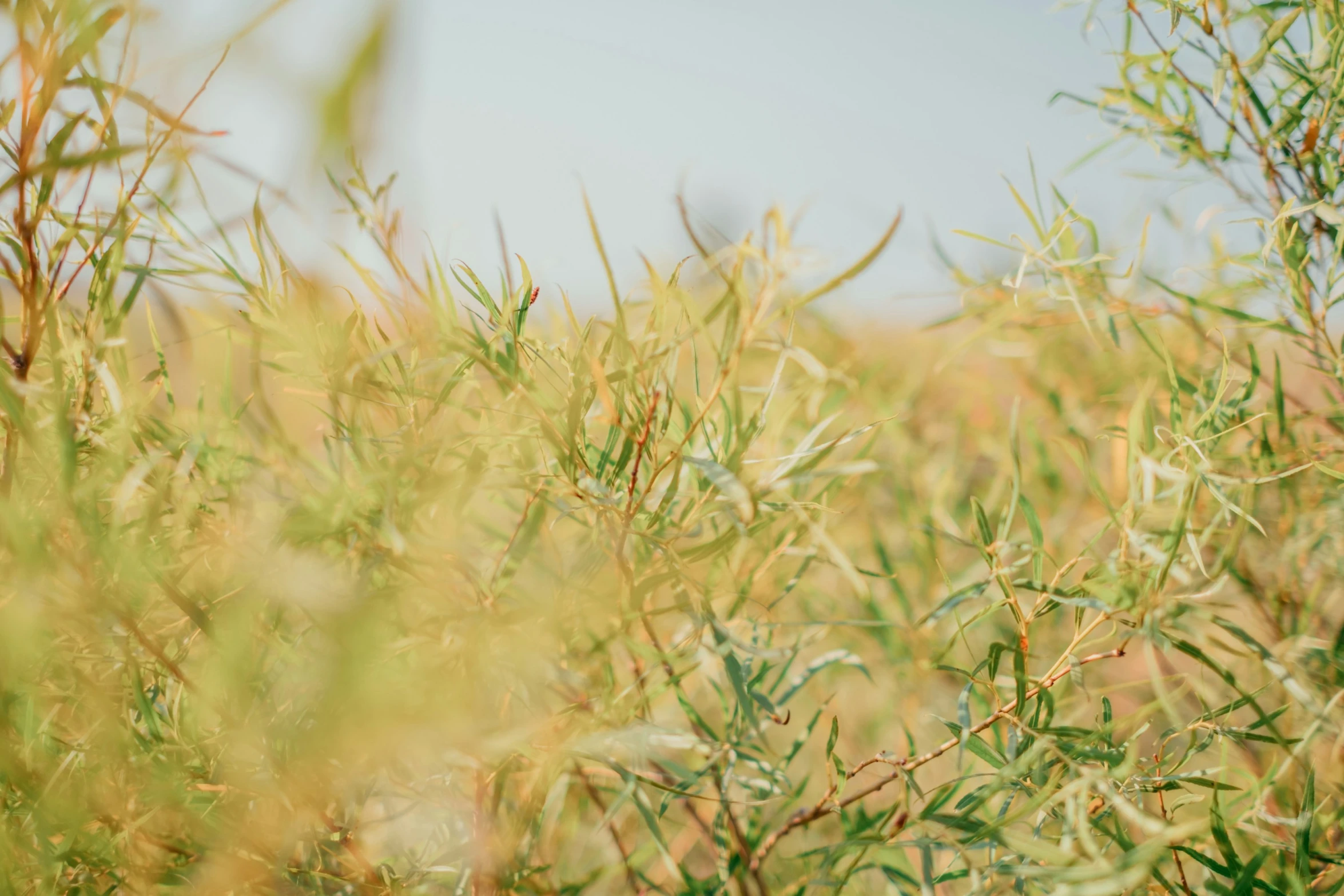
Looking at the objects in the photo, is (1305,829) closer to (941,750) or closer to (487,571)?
(941,750)

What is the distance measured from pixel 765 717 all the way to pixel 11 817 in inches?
9.3

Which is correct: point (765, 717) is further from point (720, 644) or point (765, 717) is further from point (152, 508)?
point (152, 508)

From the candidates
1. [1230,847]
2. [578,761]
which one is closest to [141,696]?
[578,761]

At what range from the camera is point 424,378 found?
28 centimetres

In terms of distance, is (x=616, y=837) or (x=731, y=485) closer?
(x=731, y=485)

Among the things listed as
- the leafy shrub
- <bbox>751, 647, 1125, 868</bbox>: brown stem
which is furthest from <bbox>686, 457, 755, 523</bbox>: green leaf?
<bbox>751, 647, 1125, 868</bbox>: brown stem

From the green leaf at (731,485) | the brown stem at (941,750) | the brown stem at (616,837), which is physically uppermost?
the green leaf at (731,485)

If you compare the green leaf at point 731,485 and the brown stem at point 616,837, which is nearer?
the green leaf at point 731,485

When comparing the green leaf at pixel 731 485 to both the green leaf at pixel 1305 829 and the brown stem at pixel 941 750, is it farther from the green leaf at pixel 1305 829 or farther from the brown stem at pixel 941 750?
the green leaf at pixel 1305 829

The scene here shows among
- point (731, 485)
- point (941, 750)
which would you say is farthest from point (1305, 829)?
point (731, 485)

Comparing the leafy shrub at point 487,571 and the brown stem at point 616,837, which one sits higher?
the leafy shrub at point 487,571

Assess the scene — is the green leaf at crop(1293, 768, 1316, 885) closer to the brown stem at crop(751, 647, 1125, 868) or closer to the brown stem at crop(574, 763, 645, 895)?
the brown stem at crop(751, 647, 1125, 868)

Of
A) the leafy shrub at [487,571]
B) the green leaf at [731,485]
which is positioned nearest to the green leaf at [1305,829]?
the leafy shrub at [487,571]

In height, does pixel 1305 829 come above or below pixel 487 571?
below
